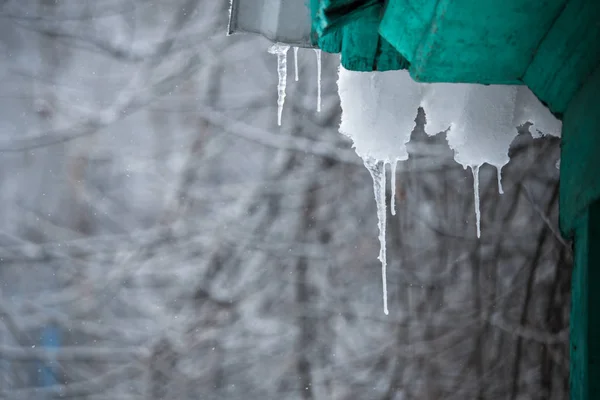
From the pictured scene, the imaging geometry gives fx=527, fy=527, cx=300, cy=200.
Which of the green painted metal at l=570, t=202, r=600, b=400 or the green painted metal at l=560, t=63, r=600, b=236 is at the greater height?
the green painted metal at l=560, t=63, r=600, b=236

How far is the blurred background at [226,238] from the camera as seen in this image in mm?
5582

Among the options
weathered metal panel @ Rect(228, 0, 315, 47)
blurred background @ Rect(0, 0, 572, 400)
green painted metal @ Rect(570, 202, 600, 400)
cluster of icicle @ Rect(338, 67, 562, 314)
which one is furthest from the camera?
blurred background @ Rect(0, 0, 572, 400)

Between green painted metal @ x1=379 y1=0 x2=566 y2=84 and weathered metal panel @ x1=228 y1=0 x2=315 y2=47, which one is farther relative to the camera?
weathered metal panel @ x1=228 y1=0 x2=315 y2=47

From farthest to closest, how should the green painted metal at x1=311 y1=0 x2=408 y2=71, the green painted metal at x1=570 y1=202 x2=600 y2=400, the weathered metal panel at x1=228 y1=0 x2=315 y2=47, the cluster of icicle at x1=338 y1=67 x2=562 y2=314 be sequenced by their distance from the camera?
the cluster of icicle at x1=338 y1=67 x2=562 y2=314
the weathered metal panel at x1=228 y1=0 x2=315 y2=47
the green painted metal at x1=311 y1=0 x2=408 y2=71
the green painted metal at x1=570 y1=202 x2=600 y2=400

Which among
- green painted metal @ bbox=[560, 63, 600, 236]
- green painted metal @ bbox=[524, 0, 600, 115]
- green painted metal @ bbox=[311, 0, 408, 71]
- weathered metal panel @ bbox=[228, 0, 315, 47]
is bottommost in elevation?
green painted metal @ bbox=[560, 63, 600, 236]

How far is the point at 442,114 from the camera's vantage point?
5.55ft

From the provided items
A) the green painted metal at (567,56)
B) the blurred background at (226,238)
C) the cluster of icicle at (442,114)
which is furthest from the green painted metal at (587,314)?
the blurred background at (226,238)

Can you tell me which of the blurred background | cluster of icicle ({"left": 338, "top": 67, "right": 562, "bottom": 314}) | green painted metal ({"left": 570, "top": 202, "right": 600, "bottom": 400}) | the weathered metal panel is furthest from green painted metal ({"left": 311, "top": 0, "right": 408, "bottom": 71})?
the blurred background

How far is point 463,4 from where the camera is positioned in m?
0.96

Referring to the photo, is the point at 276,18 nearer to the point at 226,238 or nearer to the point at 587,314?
the point at 587,314

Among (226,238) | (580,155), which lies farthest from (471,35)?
(226,238)

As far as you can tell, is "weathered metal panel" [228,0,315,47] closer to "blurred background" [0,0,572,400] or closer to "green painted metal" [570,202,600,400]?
"green painted metal" [570,202,600,400]

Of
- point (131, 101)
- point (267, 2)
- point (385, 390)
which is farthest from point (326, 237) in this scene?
point (267, 2)

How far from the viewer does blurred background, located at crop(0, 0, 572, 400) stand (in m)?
5.58
